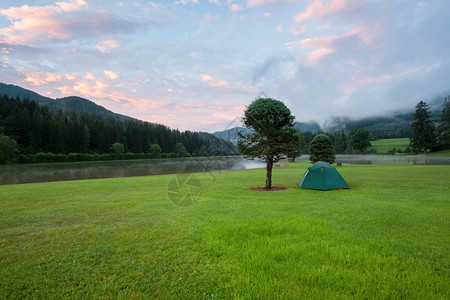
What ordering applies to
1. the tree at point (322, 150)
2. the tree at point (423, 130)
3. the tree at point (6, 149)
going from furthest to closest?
the tree at point (423, 130) < the tree at point (6, 149) < the tree at point (322, 150)

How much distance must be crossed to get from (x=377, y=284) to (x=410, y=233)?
3.54 meters

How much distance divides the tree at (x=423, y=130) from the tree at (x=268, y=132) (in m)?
83.1

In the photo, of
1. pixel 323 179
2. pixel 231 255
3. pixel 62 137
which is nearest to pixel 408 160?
pixel 323 179

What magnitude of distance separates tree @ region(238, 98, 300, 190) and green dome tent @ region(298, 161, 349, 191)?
2484mm

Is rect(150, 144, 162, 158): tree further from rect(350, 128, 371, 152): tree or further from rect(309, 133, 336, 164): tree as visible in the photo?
rect(350, 128, 371, 152): tree

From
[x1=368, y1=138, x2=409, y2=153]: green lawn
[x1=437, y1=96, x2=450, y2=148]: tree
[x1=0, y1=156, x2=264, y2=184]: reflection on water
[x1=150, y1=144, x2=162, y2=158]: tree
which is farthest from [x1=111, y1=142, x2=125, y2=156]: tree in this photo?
[x1=368, y1=138, x2=409, y2=153]: green lawn

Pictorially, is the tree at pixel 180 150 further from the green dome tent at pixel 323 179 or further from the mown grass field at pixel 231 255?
the mown grass field at pixel 231 255

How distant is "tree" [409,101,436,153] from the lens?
6969 cm

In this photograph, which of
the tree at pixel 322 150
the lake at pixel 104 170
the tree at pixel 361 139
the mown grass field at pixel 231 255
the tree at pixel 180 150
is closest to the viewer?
the mown grass field at pixel 231 255

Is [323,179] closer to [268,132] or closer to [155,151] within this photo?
[268,132]

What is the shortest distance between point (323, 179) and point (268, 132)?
5348mm

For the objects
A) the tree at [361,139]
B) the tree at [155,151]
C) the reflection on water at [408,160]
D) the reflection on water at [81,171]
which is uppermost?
the tree at [361,139]

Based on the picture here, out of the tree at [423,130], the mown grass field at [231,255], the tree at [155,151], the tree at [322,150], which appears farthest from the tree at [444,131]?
the tree at [155,151]

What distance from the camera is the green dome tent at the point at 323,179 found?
48.3ft
